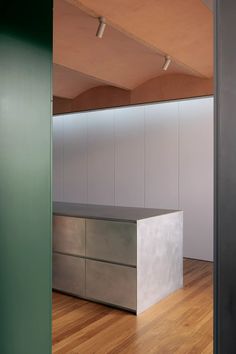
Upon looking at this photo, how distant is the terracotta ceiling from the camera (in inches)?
107

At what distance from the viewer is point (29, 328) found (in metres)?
1.97

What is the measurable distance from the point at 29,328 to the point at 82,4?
7.52 ft

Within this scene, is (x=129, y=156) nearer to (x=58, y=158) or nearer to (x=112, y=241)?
(x=58, y=158)

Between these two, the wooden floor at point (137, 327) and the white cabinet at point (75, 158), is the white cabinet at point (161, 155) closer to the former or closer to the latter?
the white cabinet at point (75, 158)

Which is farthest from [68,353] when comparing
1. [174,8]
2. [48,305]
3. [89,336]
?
[174,8]

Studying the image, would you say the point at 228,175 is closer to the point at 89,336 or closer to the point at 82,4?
the point at 82,4

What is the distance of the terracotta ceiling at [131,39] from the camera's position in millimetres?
2721

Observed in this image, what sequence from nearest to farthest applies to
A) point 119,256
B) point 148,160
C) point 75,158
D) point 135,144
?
point 119,256 → point 148,160 → point 135,144 → point 75,158

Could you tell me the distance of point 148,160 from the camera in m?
6.01

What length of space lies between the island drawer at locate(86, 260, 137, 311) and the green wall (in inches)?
56.5

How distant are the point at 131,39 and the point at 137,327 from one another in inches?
120

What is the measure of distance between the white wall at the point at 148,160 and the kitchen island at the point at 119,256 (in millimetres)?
1625

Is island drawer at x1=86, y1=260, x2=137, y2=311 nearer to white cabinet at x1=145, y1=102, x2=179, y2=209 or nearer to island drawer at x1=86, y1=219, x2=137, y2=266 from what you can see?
island drawer at x1=86, y1=219, x2=137, y2=266

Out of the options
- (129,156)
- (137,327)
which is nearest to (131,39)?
(129,156)
